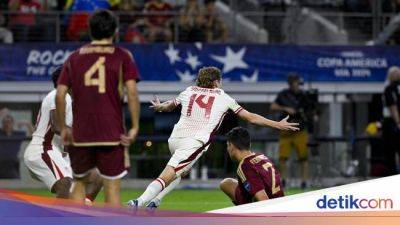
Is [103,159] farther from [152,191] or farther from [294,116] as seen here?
[294,116]

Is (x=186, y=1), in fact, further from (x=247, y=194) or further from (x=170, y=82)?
(x=247, y=194)

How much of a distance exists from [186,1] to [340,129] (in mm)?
4359

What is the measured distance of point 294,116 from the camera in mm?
24297

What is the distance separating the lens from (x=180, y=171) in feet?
52.0

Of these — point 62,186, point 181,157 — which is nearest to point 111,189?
point 62,186

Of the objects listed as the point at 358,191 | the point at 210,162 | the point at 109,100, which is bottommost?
the point at 210,162

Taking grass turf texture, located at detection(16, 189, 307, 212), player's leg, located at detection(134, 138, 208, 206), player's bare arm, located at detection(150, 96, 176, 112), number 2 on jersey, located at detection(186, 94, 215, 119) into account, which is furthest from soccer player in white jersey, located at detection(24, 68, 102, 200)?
grass turf texture, located at detection(16, 189, 307, 212)

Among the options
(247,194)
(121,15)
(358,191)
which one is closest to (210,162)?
(121,15)

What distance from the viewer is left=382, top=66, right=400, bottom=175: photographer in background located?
77.5ft

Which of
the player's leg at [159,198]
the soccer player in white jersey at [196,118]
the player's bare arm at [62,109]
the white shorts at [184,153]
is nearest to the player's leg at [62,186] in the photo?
the player's leg at [159,198]

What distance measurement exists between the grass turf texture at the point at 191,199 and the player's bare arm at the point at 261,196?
3.49 m

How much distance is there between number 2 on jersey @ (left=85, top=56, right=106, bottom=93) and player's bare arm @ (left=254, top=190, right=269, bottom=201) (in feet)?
9.90

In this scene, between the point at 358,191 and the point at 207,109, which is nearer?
the point at 358,191

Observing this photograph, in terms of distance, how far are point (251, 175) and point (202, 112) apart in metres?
1.96
